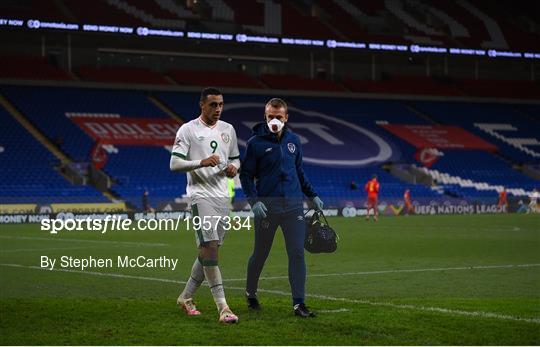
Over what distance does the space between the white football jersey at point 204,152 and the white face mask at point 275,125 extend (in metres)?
0.53

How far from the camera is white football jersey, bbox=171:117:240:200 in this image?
10109 mm

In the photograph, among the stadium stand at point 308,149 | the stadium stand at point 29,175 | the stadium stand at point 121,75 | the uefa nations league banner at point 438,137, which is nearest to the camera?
the stadium stand at point 29,175

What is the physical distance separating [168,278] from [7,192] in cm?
2676

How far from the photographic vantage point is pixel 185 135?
10109 mm

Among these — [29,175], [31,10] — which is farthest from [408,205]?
[31,10]

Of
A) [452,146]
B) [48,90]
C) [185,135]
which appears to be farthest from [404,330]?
[452,146]

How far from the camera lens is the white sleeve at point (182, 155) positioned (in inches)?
390

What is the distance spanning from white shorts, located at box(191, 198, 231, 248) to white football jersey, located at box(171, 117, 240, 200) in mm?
100

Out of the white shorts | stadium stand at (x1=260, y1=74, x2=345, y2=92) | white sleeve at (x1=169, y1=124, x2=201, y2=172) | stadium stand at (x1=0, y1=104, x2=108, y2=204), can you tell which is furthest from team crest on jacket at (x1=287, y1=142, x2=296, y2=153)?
stadium stand at (x1=260, y1=74, x2=345, y2=92)

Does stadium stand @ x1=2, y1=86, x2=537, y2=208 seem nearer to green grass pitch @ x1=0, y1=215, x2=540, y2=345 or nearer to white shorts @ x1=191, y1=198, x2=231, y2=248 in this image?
green grass pitch @ x1=0, y1=215, x2=540, y2=345

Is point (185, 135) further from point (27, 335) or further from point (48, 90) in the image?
point (48, 90)

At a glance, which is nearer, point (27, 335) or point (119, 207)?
point (27, 335)

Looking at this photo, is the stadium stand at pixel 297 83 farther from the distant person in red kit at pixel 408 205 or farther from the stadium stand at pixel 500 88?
the distant person in red kit at pixel 408 205

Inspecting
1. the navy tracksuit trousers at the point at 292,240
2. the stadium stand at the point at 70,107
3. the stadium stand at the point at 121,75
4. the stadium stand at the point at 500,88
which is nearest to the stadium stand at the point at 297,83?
the stadium stand at the point at 121,75
